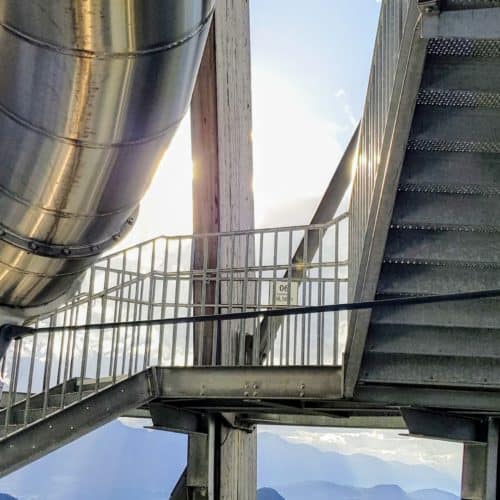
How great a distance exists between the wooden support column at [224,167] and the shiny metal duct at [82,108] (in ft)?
8.21

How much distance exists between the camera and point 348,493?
11586 millimetres

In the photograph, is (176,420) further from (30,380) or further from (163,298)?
(30,380)

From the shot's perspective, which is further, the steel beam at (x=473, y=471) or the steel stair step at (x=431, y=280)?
the steel beam at (x=473, y=471)

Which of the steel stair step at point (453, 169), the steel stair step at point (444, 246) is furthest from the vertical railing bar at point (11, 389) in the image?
the steel stair step at point (453, 169)

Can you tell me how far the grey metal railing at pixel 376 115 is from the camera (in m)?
1.87

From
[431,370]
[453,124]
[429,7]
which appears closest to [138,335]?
[431,370]

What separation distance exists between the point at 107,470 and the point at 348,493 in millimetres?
4301

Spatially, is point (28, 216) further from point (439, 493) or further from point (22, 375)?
point (439, 493)

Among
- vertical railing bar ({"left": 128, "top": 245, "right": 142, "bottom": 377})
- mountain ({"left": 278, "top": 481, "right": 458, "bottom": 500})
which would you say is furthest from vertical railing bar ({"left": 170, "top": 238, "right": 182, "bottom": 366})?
mountain ({"left": 278, "top": 481, "right": 458, "bottom": 500})

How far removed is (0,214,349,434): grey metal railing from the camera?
3.61 meters

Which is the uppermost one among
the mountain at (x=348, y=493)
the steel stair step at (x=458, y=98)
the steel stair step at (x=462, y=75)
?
the steel stair step at (x=462, y=75)

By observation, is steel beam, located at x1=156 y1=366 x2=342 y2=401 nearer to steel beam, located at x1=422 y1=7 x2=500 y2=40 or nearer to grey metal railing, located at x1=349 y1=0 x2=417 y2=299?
grey metal railing, located at x1=349 y1=0 x2=417 y2=299

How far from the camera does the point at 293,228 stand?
3.80 meters

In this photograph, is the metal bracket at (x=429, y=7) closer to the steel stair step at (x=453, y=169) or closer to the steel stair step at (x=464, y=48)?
the steel stair step at (x=464, y=48)
